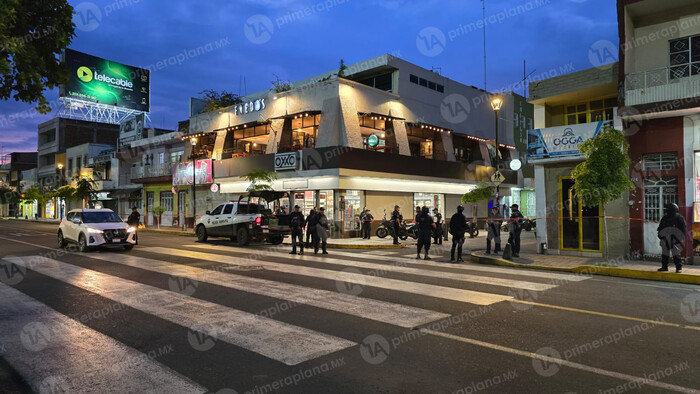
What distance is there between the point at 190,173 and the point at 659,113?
2907cm

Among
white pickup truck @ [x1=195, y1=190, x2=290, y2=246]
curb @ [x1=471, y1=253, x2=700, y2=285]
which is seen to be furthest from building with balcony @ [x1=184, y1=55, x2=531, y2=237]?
curb @ [x1=471, y1=253, x2=700, y2=285]

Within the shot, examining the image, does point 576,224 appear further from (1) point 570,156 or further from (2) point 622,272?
(2) point 622,272

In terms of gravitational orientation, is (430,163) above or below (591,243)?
above

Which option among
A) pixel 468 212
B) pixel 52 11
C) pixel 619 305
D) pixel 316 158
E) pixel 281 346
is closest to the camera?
pixel 281 346

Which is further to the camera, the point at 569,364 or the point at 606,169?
the point at 606,169

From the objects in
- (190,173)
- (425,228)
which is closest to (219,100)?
(190,173)

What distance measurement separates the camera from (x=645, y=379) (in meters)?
4.23

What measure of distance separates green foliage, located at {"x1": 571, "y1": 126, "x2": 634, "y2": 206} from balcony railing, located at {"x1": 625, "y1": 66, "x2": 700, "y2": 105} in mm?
2029

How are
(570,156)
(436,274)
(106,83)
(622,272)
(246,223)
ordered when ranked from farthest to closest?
(106,83) → (246,223) → (570,156) → (622,272) → (436,274)

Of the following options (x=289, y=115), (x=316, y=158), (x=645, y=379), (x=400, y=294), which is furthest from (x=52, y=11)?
(x=289, y=115)

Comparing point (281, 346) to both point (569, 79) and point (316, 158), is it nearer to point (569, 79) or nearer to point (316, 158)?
point (569, 79)

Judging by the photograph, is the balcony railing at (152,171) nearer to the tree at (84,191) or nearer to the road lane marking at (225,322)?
the tree at (84,191)

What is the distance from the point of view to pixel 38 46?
563 centimetres

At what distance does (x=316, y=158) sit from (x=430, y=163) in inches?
331
